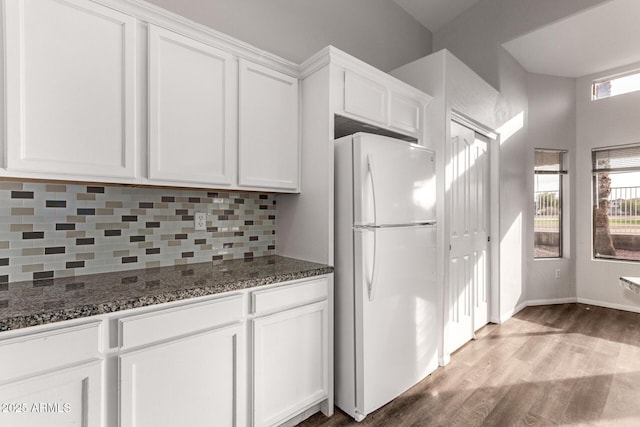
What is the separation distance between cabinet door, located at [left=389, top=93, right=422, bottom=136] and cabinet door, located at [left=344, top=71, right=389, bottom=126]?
0.32 ft

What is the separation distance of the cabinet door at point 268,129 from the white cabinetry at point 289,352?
2.48 ft

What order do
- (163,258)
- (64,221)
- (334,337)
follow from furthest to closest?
(334,337) < (163,258) < (64,221)

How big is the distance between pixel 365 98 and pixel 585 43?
325cm

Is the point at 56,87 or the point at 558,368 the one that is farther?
the point at 558,368

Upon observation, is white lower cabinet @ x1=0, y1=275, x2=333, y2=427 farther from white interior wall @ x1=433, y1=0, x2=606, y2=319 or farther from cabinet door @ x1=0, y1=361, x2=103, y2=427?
white interior wall @ x1=433, y1=0, x2=606, y2=319

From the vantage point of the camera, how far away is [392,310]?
209 centimetres

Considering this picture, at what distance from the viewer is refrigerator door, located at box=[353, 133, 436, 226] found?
194cm

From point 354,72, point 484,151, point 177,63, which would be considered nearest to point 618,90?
point 484,151

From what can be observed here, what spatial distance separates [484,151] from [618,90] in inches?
96.6

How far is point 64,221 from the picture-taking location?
162 cm

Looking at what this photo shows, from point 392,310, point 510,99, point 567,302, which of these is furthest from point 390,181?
point 567,302

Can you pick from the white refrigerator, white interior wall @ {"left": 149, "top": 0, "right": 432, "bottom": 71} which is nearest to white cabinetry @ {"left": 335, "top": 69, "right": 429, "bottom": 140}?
the white refrigerator

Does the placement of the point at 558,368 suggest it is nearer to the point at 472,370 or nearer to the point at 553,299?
the point at 472,370

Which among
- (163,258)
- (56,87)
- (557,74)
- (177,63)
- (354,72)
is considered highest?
(557,74)
